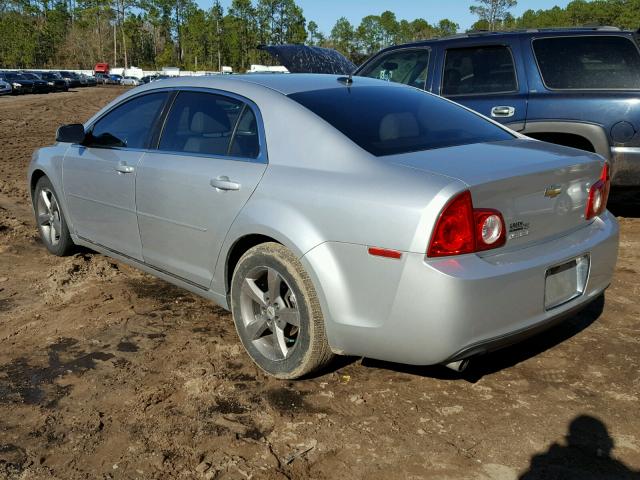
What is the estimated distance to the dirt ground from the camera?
263 centimetres

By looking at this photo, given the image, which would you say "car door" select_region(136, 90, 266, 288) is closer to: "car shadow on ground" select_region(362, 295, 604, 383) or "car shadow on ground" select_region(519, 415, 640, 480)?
"car shadow on ground" select_region(362, 295, 604, 383)

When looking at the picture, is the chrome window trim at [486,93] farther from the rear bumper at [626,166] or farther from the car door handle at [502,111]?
the rear bumper at [626,166]

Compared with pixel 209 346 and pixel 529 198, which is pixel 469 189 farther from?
pixel 209 346

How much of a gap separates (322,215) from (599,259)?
1.44 m

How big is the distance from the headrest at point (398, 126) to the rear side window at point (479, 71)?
296cm

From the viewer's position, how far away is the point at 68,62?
10775 centimetres

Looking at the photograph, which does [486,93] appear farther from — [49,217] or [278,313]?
[49,217]

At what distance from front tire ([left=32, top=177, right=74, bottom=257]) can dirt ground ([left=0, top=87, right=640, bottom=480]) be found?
100cm

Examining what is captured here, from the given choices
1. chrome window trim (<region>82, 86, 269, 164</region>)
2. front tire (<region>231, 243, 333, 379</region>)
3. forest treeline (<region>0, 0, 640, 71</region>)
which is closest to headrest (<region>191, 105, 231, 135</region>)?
chrome window trim (<region>82, 86, 269, 164</region>)

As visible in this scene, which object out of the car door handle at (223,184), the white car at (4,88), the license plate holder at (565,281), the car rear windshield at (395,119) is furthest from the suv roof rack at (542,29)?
the white car at (4,88)

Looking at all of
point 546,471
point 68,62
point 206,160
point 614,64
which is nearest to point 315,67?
point 614,64

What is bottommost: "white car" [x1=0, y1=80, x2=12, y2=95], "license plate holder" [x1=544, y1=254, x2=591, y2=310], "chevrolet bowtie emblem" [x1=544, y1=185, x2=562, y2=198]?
"white car" [x1=0, y1=80, x2=12, y2=95]

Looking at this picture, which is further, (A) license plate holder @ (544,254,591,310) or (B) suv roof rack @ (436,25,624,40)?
(B) suv roof rack @ (436,25,624,40)

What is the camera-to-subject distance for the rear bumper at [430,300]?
264 cm
